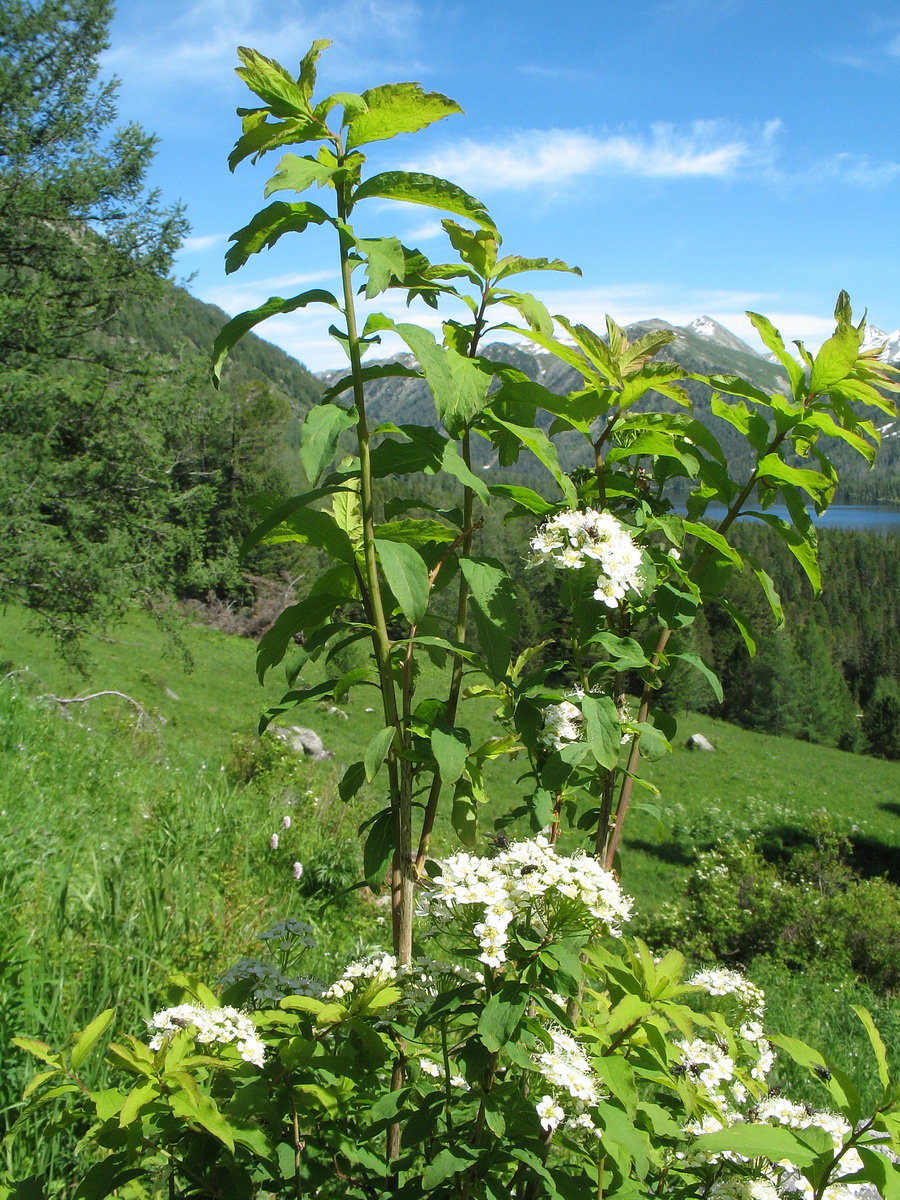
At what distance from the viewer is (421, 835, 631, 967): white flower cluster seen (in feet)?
→ 3.74

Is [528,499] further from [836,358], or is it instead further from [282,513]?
[836,358]

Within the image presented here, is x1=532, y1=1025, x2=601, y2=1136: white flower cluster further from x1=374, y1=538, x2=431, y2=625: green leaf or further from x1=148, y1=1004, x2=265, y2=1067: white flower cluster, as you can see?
x1=374, y1=538, x2=431, y2=625: green leaf

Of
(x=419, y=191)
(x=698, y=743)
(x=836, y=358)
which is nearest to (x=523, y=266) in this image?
(x=419, y=191)

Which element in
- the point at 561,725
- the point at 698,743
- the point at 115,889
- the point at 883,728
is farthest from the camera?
the point at 883,728

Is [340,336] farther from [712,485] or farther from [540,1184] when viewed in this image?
[540,1184]

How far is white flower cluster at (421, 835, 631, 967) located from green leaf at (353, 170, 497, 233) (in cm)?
108

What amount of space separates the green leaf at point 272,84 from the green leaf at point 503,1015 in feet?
4.66

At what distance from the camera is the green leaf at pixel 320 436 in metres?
1.17

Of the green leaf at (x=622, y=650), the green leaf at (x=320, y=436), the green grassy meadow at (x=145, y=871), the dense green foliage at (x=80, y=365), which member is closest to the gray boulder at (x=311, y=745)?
the green grassy meadow at (x=145, y=871)

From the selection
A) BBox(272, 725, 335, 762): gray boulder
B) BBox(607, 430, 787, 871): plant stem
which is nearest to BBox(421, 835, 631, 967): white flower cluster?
BBox(607, 430, 787, 871): plant stem

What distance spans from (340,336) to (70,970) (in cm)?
269

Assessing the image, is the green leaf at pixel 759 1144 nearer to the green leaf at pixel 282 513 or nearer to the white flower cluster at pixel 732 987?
the white flower cluster at pixel 732 987

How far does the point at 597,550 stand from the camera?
129 centimetres

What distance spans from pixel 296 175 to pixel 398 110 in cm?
29
